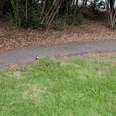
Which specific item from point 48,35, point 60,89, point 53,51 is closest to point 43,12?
point 48,35

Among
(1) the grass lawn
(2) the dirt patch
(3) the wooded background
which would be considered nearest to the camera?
(1) the grass lawn

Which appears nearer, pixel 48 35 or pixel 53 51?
pixel 53 51

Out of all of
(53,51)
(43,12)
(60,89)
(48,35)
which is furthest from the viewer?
(43,12)

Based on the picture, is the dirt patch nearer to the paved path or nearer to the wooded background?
the wooded background

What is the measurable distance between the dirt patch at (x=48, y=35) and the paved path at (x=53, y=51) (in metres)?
0.36

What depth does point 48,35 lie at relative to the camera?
37.3 feet

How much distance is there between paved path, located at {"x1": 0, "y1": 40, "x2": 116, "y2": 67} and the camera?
902cm

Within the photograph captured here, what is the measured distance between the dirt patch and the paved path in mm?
357

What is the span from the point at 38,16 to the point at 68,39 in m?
1.38

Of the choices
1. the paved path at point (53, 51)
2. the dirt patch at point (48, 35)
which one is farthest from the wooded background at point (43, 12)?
the paved path at point (53, 51)

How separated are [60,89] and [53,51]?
8.47ft

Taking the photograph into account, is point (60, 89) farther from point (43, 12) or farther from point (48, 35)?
point (43, 12)

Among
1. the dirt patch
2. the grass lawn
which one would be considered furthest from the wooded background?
the grass lawn

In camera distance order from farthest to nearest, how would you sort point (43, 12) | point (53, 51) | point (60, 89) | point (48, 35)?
point (43, 12) < point (48, 35) < point (53, 51) < point (60, 89)
